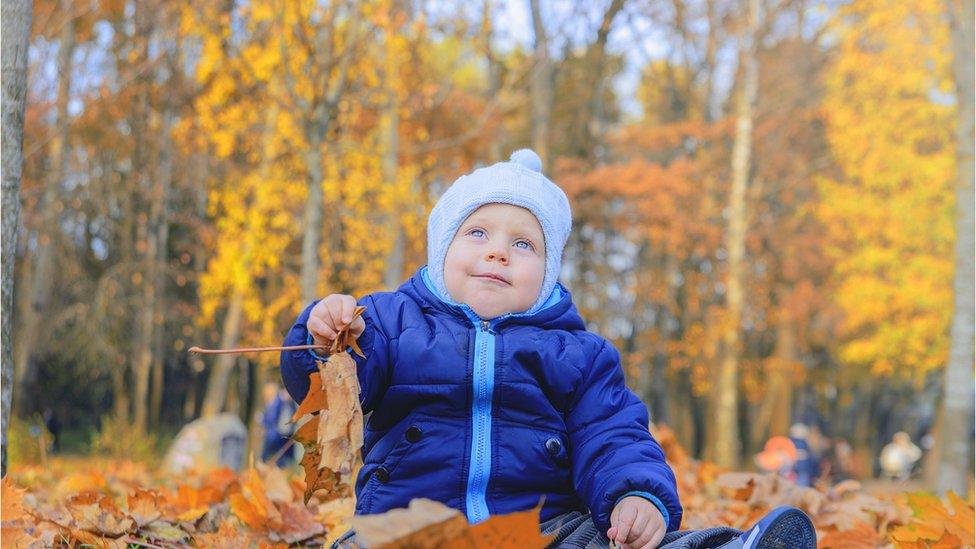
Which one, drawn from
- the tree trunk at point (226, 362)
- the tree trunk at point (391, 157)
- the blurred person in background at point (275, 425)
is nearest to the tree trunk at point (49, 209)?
the tree trunk at point (226, 362)

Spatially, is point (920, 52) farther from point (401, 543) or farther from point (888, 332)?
point (401, 543)

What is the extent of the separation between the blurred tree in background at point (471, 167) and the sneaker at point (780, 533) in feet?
22.0

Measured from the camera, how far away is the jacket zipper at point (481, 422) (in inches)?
82.3

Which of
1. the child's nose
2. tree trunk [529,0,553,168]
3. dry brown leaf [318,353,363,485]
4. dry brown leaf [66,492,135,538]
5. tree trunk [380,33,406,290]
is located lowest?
dry brown leaf [66,492,135,538]

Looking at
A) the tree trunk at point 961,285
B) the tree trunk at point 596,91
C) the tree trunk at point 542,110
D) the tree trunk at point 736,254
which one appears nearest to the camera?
the tree trunk at point 961,285

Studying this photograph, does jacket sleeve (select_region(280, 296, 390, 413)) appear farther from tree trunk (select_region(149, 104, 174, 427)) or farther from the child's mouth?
tree trunk (select_region(149, 104, 174, 427))

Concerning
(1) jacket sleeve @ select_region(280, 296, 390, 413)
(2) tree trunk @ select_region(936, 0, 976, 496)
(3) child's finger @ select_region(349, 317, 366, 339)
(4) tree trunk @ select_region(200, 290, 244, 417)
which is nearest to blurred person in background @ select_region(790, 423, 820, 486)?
(2) tree trunk @ select_region(936, 0, 976, 496)

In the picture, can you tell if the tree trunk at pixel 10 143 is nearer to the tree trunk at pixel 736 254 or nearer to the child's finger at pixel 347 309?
the child's finger at pixel 347 309

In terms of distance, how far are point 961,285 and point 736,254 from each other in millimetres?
7936

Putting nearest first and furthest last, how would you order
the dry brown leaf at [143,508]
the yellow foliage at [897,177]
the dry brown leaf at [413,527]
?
the dry brown leaf at [413,527], the dry brown leaf at [143,508], the yellow foliage at [897,177]

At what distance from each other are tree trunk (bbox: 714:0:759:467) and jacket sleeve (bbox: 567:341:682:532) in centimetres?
1283

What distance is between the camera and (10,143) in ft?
8.86

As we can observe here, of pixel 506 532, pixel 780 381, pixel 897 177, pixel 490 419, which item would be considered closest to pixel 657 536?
pixel 490 419

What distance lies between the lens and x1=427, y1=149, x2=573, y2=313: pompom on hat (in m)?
2.38
